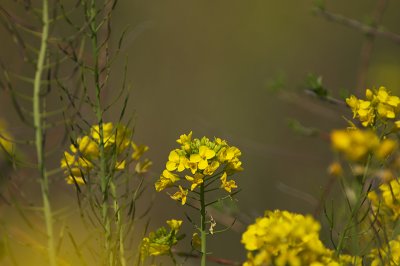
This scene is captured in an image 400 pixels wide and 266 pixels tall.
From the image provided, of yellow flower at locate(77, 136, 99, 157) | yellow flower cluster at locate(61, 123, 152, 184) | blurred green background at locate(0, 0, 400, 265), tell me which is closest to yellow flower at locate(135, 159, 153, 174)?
yellow flower cluster at locate(61, 123, 152, 184)

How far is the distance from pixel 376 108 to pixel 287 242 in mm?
468

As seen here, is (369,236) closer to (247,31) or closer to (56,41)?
(56,41)

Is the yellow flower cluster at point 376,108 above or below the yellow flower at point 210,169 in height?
above

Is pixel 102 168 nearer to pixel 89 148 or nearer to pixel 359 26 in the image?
pixel 89 148

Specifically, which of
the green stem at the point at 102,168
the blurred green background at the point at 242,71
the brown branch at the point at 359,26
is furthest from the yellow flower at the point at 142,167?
the blurred green background at the point at 242,71

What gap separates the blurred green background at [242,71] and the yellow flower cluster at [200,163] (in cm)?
438

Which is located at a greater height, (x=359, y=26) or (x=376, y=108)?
(x=359, y=26)

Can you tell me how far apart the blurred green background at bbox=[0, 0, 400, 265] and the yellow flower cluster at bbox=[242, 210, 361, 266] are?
15.4 ft

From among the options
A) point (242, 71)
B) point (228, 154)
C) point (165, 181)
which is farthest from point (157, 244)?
point (242, 71)

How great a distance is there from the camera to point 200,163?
1.56 m

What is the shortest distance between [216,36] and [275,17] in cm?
69

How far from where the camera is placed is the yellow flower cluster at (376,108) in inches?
62.1

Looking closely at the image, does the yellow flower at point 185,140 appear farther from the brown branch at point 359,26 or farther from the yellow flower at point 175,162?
the brown branch at point 359,26

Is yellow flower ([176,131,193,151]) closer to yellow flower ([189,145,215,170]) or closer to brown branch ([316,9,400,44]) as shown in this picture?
yellow flower ([189,145,215,170])
